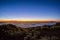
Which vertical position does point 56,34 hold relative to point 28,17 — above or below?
below

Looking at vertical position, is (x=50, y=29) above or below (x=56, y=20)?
below

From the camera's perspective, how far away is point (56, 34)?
2125mm

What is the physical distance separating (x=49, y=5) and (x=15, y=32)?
3.25ft

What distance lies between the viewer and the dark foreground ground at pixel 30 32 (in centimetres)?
211

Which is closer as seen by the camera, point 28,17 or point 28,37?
point 28,37

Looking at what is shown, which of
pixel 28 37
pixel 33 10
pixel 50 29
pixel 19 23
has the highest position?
pixel 33 10

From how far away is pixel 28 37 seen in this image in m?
2.10

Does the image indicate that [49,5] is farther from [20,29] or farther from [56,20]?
[20,29]

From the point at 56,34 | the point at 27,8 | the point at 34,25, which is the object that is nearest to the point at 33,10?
the point at 27,8

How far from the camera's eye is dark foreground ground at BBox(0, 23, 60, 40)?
6.91 feet

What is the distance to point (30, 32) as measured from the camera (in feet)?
7.07

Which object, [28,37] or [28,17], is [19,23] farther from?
[28,37]

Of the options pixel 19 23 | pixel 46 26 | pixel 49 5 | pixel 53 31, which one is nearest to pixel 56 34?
pixel 53 31

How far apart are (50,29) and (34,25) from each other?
1.21ft
